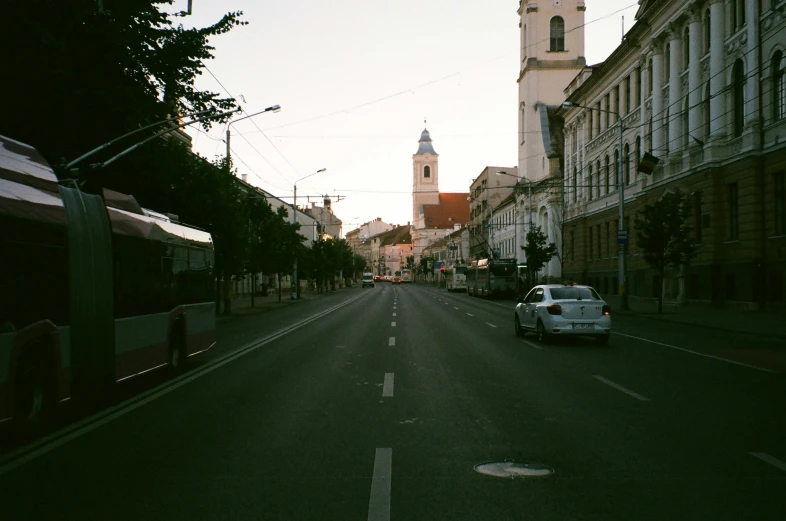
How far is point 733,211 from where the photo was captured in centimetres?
3466

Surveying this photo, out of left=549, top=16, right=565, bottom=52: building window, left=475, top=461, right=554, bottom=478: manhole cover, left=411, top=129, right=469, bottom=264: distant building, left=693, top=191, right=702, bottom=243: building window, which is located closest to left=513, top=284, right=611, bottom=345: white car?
left=475, top=461, right=554, bottom=478: manhole cover

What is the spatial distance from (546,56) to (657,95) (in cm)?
3903

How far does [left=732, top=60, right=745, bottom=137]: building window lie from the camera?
111ft

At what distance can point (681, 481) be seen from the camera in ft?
20.9

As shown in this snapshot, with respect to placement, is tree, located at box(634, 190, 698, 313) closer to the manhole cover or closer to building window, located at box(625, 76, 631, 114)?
building window, located at box(625, 76, 631, 114)

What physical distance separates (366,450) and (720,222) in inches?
1253

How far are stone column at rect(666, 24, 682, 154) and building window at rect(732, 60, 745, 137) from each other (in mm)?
5573

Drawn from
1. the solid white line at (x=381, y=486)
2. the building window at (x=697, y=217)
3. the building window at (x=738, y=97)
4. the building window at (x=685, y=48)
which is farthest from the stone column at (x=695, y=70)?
the solid white line at (x=381, y=486)

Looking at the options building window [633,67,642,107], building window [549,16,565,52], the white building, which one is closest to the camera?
building window [633,67,642,107]

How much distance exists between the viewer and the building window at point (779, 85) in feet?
99.1

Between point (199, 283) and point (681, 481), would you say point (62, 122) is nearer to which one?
point (199, 283)

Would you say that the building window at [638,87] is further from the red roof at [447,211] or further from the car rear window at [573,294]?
the red roof at [447,211]

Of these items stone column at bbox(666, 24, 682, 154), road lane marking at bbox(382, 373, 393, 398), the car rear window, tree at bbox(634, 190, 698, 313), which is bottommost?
road lane marking at bbox(382, 373, 393, 398)

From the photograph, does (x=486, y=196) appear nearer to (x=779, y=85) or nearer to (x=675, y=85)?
(x=675, y=85)
